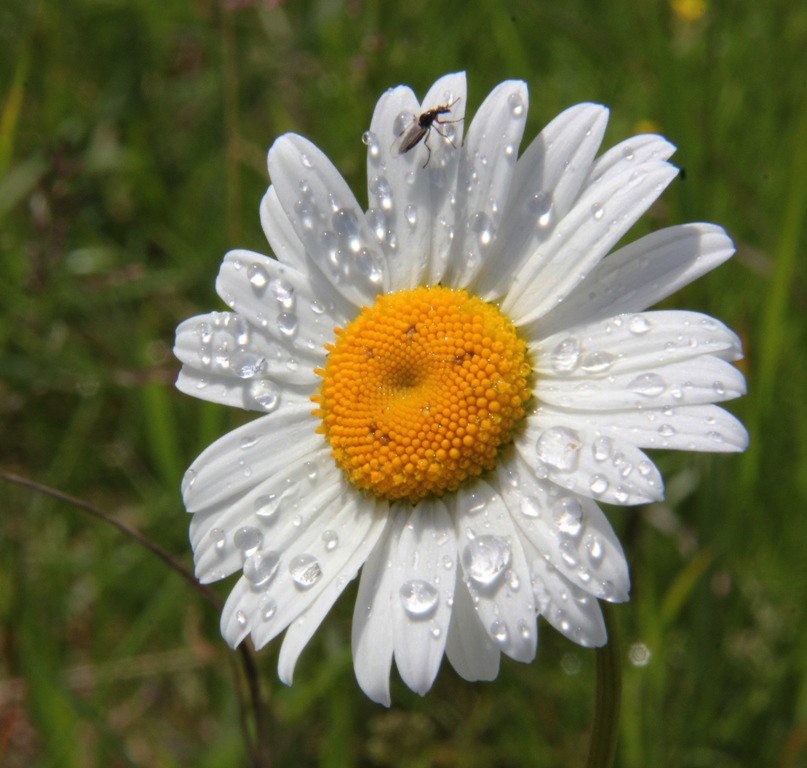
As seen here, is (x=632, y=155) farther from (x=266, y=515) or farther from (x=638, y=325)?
(x=266, y=515)

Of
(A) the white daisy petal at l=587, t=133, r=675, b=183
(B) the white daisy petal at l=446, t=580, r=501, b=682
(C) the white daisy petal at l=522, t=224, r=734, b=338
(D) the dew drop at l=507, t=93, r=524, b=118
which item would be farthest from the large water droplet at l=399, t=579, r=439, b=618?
(D) the dew drop at l=507, t=93, r=524, b=118

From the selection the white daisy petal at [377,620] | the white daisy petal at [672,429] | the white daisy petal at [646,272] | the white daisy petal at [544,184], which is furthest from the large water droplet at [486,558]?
the white daisy petal at [544,184]

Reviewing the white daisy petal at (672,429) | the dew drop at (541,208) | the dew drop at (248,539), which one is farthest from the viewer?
the dew drop at (248,539)

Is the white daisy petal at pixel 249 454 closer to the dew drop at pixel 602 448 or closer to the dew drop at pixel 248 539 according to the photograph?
the dew drop at pixel 248 539

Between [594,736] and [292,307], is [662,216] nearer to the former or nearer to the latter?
[292,307]

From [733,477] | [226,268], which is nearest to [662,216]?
[733,477]
